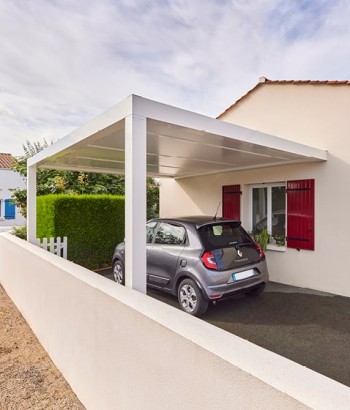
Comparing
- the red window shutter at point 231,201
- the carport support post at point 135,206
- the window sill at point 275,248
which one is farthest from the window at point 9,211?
the carport support post at point 135,206

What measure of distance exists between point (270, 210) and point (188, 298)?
3.46m

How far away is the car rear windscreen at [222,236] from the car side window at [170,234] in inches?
15.0

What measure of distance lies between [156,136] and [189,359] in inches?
126

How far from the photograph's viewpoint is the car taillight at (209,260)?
4.57 m

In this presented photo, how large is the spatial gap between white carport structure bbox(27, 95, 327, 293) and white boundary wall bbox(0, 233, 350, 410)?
55 centimetres

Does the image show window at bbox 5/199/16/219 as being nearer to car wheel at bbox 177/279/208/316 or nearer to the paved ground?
the paved ground

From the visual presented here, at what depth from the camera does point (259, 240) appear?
6.89m

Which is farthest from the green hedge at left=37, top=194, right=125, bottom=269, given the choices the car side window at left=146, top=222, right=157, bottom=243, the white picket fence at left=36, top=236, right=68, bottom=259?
the car side window at left=146, top=222, right=157, bottom=243

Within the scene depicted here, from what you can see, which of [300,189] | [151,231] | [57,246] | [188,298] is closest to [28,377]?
[188,298]

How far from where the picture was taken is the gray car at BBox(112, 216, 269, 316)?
4.58m

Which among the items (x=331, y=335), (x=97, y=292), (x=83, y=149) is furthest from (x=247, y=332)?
(x=83, y=149)

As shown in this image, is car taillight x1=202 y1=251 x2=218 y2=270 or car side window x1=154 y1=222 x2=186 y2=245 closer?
car taillight x1=202 y1=251 x2=218 y2=270

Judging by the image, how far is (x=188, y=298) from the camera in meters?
4.81

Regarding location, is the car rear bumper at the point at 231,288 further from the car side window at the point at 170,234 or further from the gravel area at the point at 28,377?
the gravel area at the point at 28,377
